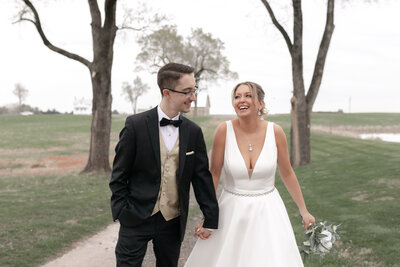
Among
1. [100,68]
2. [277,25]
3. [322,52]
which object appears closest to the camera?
[100,68]

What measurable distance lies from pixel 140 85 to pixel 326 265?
88979 millimetres

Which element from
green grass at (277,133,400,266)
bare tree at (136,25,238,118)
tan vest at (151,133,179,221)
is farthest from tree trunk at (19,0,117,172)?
bare tree at (136,25,238,118)

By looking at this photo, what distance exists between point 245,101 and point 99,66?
11.9 metres

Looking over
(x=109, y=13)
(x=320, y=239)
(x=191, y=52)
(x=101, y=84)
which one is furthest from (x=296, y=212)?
(x=191, y=52)

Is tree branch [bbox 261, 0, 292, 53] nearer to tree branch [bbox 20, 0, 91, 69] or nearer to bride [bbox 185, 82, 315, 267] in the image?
tree branch [bbox 20, 0, 91, 69]

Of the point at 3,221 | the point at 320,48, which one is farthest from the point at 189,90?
the point at 320,48

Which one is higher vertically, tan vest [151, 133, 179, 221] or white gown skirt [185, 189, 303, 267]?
tan vest [151, 133, 179, 221]

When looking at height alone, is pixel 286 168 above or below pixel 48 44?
below

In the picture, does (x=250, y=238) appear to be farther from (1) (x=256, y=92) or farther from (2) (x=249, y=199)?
(1) (x=256, y=92)

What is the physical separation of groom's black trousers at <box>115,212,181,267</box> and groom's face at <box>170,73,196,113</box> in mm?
983

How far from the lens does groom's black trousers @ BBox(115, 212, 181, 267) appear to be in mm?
3479

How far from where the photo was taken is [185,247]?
7.31 m

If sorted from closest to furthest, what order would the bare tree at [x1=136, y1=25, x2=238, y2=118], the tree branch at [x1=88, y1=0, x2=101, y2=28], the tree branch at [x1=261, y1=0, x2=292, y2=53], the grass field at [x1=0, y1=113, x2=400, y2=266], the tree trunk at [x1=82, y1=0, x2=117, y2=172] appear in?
1. the grass field at [x1=0, y1=113, x2=400, y2=266]
2. the tree trunk at [x1=82, y1=0, x2=117, y2=172]
3. the tree branch at [x1=88, y1=0, x2=101, y2=28]
4. the tree branch at [x1=261, y1=0, x2=292, y2=53]
5. the bare tree at [x1=136, y1=25, x2=238, y2=118]

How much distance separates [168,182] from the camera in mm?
3533
